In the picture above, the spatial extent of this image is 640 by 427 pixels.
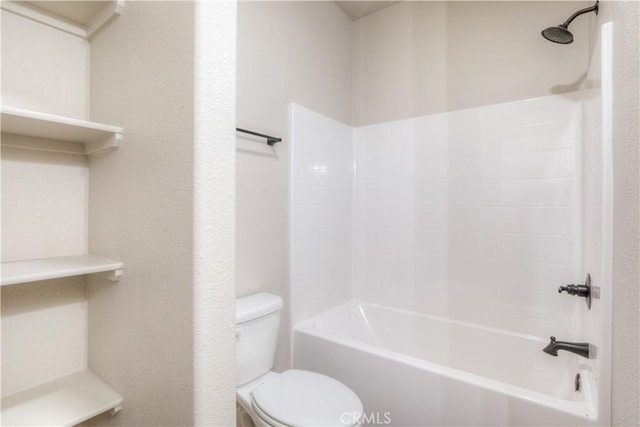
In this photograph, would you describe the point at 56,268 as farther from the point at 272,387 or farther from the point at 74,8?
the point at 272,387

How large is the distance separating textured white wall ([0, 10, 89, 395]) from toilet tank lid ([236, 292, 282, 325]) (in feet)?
1.98

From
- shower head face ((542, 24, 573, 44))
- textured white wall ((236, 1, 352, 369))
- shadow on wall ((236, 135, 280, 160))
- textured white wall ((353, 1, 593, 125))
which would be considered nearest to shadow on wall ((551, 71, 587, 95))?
textured white wall ((353, 1, 593, 125))

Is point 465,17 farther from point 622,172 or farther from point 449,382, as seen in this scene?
point 449,382

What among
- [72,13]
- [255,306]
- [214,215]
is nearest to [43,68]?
[72,13]

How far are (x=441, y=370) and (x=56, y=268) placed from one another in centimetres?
154

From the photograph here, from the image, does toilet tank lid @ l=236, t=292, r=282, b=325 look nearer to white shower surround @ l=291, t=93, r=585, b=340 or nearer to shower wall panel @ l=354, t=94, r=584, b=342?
white shower surround @ l=291, t=93, r=585, b=340

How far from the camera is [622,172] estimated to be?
0.93 metres

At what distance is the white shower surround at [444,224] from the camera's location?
1.81 meters

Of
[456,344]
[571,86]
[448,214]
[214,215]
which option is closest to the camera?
[214,215]

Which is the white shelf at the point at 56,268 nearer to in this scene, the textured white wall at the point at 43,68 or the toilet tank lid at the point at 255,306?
the textured white wall at the point at 43,68

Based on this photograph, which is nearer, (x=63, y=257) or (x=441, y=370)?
(x=63, y=257)

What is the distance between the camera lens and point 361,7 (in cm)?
245

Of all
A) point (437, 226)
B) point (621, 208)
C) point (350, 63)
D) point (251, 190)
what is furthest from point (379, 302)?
point (350, 63)

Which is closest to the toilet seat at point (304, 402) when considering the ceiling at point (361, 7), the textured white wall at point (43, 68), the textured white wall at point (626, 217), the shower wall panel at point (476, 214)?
the textured white wall at point (626, 217)
